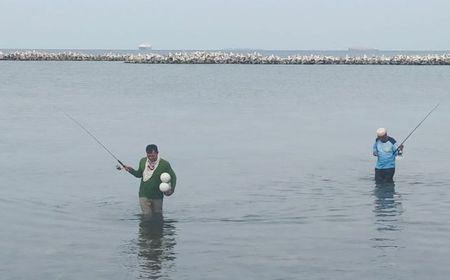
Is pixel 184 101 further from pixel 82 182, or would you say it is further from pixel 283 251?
pixel 283 251

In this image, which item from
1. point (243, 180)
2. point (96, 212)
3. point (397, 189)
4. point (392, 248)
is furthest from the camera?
point (243, 180)

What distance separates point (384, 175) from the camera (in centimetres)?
1992

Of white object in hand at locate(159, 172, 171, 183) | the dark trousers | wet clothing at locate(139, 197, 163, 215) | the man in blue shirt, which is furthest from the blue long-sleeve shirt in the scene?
white object in hand at locate(159, 172, 171, 183)

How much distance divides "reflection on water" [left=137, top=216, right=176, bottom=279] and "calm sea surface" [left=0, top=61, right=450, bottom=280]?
3 centimetres

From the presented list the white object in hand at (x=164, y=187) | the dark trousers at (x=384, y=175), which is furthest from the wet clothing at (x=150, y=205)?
the dark trousers at (x=384, y=175)

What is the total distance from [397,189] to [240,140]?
455 inches

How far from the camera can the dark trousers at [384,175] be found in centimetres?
1972

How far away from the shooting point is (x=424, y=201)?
61.1 feet

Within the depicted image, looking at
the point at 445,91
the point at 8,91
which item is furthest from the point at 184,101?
the point at 445,91

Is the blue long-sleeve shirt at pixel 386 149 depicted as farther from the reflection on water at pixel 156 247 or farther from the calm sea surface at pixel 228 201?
the reflection on water at pixel 156 247

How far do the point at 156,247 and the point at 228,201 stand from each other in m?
4.77

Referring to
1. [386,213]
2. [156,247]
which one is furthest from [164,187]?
[386,213]

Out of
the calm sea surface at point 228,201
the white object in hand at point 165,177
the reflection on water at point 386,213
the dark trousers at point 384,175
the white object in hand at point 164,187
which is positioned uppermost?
the white object in hand at point 165,177

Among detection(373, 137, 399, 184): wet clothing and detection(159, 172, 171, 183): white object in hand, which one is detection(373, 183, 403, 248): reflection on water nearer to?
detection(373, 137, 399, 184): wet clothing
